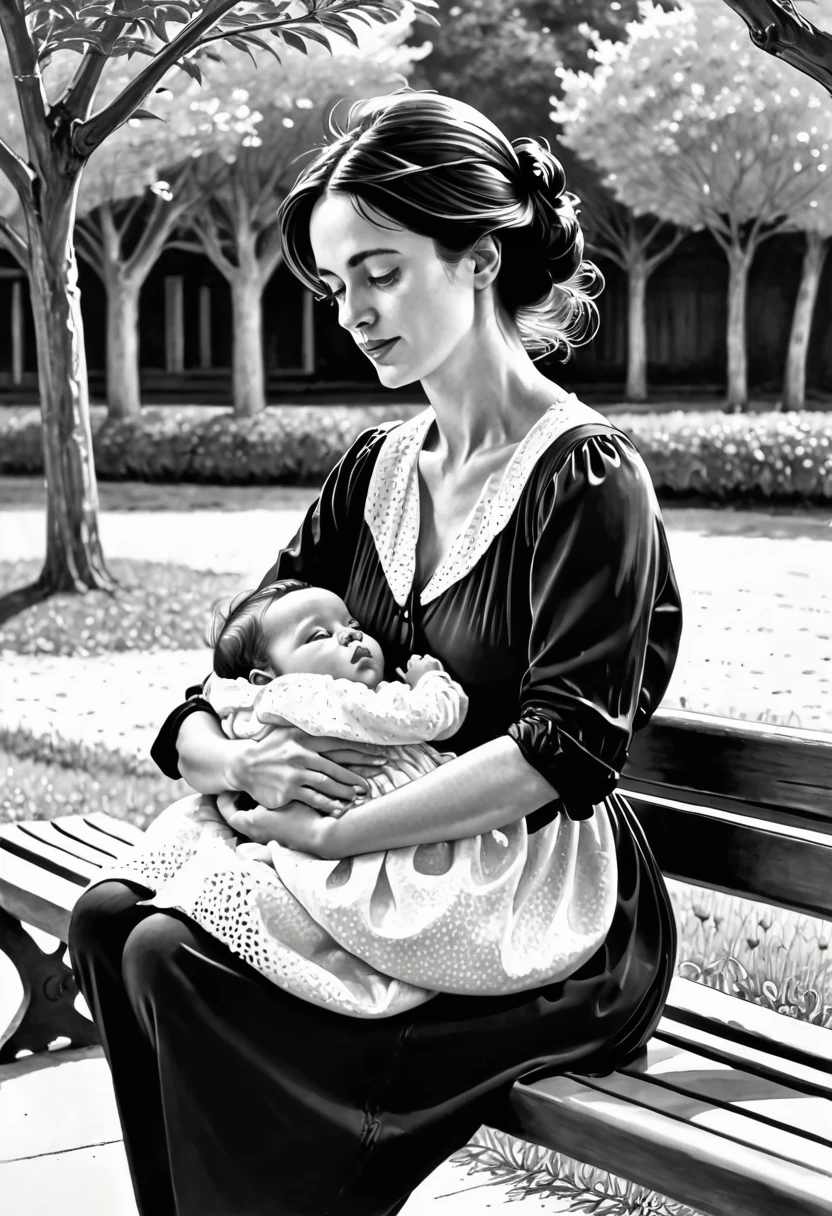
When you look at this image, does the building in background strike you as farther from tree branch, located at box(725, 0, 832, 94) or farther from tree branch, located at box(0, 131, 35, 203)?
tree branch, located at box(725, 0, 832, 94)

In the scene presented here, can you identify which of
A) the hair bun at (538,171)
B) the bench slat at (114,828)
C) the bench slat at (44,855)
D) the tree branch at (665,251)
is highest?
the hair bun at (538,171)

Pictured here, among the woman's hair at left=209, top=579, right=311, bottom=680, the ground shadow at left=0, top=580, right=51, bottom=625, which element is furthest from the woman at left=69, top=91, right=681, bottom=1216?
A: the ground shadow at left=0, top=580, right=51, bottom=625

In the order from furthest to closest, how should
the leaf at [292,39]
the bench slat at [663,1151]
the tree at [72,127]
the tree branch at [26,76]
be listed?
the tree branch at [26,76] < the tree at [72,127] < the leaf at [292,39] < the bench slat at [663,1151]

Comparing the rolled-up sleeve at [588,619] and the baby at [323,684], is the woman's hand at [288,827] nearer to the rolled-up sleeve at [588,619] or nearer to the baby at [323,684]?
the baby at [323,684]

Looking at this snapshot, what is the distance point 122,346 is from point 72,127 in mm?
1195

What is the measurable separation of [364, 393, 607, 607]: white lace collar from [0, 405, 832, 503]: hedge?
318 centimetres

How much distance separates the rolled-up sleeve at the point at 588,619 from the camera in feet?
5.82

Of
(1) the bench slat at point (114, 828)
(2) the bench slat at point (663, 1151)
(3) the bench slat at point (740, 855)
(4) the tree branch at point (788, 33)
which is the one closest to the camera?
(2) the bench slat at point (663, 1151)

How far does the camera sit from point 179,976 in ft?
5.80

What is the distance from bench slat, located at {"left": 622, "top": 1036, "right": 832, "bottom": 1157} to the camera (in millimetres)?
1729

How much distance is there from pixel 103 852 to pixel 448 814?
1.35 meters

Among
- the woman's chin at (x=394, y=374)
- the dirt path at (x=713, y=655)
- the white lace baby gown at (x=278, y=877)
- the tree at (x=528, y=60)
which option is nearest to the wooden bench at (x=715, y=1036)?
the white lace baby gown at (x=278, y=877)

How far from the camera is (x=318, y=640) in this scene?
193 cm

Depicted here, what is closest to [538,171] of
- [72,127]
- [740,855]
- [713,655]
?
[740,855]
